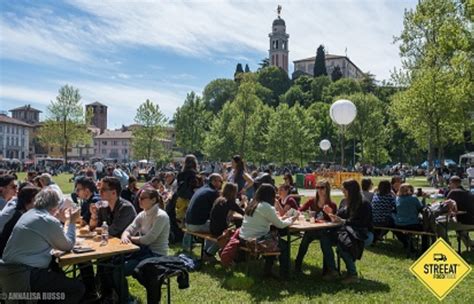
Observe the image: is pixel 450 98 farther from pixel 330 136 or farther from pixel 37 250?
pixel 330 136

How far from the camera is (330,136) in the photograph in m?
63.0

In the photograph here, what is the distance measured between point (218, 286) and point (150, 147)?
1680 inches

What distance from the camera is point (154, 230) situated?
5305 millimetres

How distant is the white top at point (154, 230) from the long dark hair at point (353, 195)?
2.88m

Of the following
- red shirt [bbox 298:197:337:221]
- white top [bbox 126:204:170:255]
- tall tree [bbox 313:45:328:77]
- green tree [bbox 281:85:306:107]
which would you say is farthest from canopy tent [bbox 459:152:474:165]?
tall tree [bbox 313:45:328:77]

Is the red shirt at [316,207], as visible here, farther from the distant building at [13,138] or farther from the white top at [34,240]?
the distant building at [13,138]

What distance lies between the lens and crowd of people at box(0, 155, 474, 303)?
14.1 feet

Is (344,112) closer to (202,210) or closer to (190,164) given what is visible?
(190,164)

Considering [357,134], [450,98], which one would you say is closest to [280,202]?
[450,98]

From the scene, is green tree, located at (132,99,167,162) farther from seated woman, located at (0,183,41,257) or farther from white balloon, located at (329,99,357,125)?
seated woman, located at (0,183,41,257)

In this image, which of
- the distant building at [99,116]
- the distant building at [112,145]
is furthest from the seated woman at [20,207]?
the distant building at [99,116]

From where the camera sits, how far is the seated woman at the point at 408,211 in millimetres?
8125

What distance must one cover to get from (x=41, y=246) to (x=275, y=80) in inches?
3529

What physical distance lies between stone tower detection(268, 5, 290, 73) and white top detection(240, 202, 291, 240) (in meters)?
122
